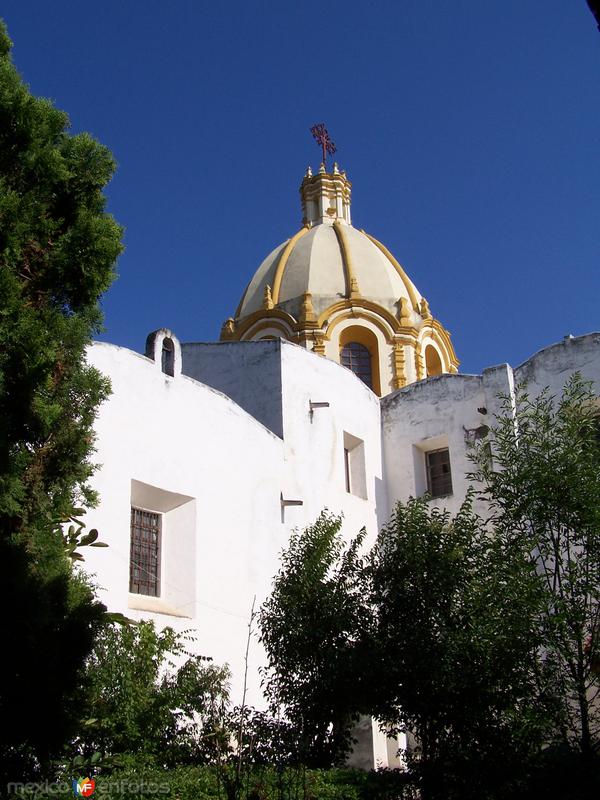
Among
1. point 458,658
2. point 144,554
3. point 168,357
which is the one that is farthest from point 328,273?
point 458,658

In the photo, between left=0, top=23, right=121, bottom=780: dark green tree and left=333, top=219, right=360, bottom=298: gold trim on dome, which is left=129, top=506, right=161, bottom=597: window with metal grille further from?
left=333, top=219, right=360, bottom=298: gold trim on dome

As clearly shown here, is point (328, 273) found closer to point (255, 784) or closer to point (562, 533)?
point (562, 533)

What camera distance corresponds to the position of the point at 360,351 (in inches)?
982

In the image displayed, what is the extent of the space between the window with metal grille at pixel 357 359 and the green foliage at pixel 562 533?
12140 mm

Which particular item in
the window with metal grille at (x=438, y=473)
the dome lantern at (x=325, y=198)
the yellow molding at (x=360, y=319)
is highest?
the dome lantern at (x=325, y=198)

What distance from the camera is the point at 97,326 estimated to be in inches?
379

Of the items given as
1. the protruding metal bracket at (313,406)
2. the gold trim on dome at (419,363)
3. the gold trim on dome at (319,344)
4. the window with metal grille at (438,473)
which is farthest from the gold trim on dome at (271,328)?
the protruding metal bracket at (313,406)

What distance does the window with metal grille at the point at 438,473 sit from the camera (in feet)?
65.0

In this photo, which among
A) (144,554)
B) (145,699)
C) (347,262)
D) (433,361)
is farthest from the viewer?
(433,361)

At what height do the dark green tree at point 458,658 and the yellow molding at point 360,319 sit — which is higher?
the yellow molding at point 360,319

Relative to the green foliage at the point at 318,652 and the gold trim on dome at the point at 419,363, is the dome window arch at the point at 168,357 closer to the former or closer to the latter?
the green foliage at the point at 318,652

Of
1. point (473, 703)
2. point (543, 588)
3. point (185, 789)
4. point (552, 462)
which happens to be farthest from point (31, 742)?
point (552, 462)

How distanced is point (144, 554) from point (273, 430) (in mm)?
3992

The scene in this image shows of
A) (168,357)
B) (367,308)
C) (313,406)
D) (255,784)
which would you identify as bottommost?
(255,784)
